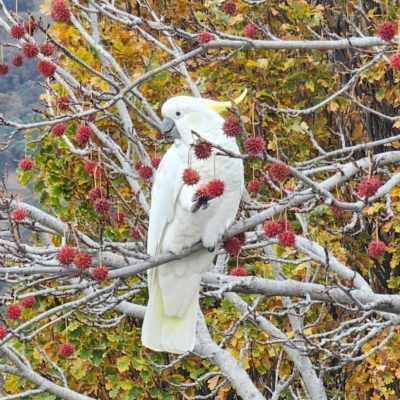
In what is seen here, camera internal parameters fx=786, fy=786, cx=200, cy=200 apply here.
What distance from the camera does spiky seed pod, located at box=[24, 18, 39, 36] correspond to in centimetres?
346

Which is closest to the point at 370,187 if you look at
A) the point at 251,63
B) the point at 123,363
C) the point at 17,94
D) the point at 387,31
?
the point at 387,31

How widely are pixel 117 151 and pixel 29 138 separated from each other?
1.53 m

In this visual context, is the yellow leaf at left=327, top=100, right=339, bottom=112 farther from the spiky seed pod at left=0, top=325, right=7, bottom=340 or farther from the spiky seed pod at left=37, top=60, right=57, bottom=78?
the spiky seed pod at left=0, top=325, right=7, bottom=340

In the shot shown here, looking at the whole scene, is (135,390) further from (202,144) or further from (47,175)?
(202,144)

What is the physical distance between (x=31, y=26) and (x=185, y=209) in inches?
41.9

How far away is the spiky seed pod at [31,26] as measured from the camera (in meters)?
3.46

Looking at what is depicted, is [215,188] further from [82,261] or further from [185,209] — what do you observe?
[185,209]

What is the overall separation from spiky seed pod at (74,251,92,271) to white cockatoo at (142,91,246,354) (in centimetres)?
67

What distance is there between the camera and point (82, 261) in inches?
104

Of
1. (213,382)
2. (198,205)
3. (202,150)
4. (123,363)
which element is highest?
(202,150)

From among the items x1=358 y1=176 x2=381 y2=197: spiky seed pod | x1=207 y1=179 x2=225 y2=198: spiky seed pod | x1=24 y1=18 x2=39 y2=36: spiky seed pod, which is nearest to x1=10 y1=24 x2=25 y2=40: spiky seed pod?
x1=24 y1=18 x2=39 y2=36: spiky seed pod

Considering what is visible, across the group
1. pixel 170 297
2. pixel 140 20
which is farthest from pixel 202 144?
pixel 170 297

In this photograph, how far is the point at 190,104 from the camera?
3490 millimetres

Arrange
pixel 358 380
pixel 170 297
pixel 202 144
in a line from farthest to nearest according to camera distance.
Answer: pixel 358 380 < pixel 170 297 < pixel 202 144
